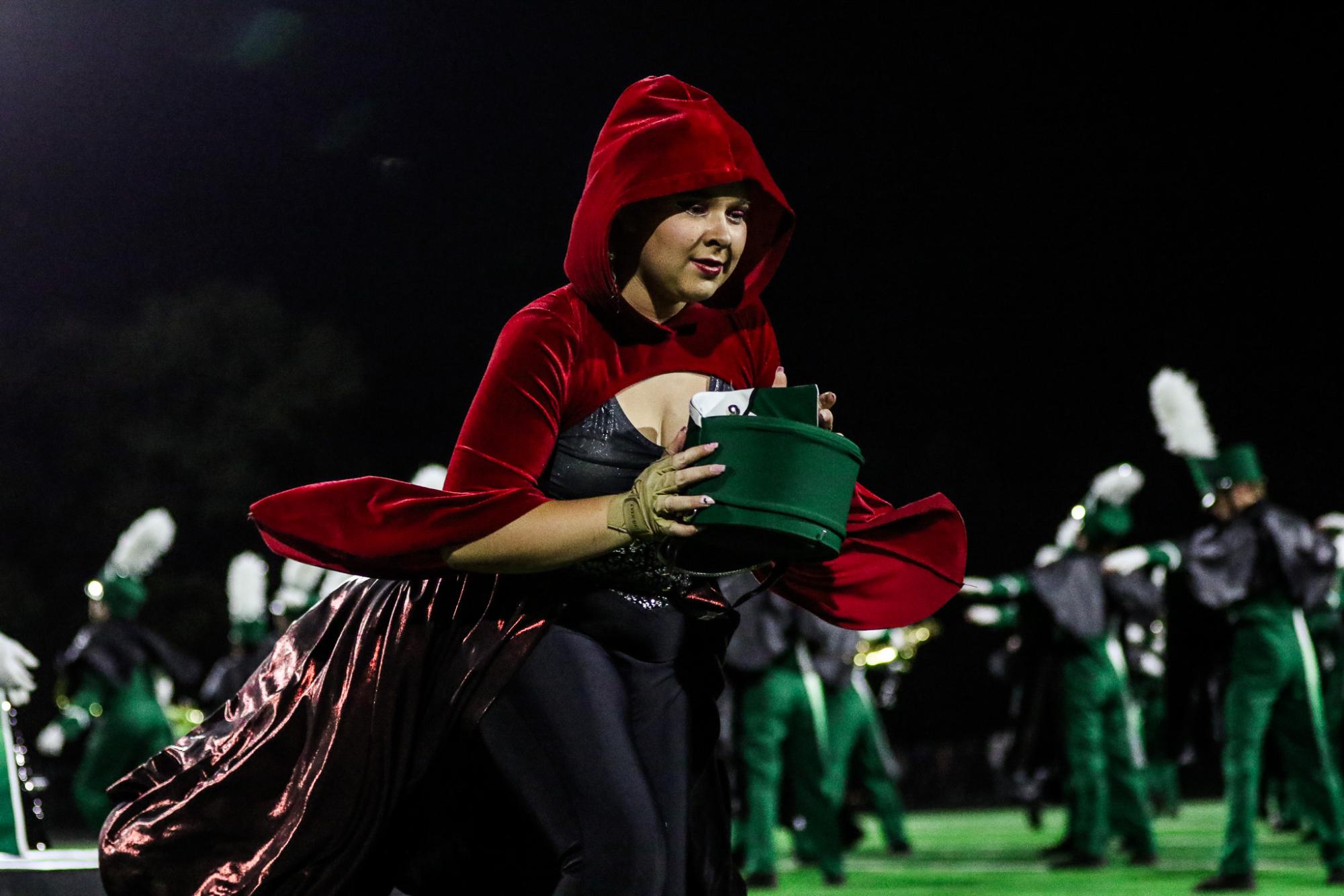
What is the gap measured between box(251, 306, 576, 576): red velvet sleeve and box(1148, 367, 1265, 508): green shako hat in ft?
17.2

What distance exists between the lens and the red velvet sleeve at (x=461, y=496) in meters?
2.33

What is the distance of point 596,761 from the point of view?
2383 mm

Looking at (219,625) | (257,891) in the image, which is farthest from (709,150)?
(219,625)

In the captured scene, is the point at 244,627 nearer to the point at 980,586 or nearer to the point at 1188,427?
the point at 980,586

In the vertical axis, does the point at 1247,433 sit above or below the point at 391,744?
above

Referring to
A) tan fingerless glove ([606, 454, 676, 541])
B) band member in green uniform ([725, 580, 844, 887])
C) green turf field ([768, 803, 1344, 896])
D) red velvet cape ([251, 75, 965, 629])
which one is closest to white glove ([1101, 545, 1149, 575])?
green turf field ([768, 803, 1344, 896])

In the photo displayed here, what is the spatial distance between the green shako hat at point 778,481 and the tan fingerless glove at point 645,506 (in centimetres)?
4

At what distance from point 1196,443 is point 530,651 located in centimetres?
556

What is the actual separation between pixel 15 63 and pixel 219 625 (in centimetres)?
907

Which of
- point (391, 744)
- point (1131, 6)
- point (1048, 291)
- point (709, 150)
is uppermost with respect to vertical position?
point (1131, 6)

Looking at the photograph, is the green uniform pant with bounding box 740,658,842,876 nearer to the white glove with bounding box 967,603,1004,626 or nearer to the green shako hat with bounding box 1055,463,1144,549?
the green shako hat with bounding box 1055,463,1144,549

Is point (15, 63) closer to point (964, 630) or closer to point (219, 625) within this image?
point (219, 625)

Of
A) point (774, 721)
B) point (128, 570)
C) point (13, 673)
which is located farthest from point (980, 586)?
point (13, 673)

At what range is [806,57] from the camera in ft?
37.1
